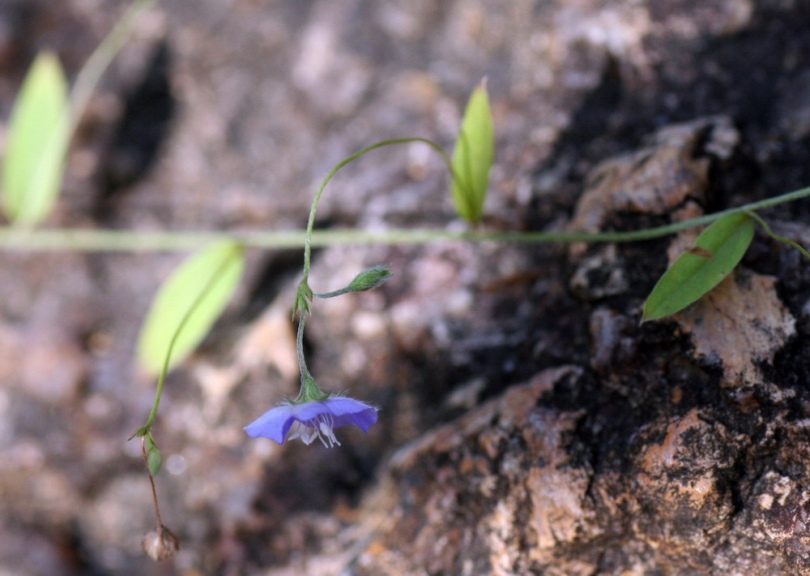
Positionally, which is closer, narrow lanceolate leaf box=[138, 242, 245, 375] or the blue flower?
the blue flower

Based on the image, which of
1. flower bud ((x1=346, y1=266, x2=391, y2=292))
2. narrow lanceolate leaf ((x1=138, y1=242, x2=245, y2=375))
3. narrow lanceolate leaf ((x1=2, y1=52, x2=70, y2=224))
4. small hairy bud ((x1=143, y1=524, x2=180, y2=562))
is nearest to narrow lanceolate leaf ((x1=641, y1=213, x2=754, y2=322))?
flower bud ((x1=346, y1=266, x2=391, y2=292))

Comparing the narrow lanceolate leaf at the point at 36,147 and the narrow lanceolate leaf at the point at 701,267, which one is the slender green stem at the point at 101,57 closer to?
the narrow lanceolate leaf at the point at 36,147

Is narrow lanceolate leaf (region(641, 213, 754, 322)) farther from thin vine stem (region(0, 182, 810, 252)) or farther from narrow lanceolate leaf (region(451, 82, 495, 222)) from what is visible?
narrow lanceolate leaf (region(451, 82, 495, 222))

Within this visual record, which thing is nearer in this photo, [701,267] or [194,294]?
[701,267]

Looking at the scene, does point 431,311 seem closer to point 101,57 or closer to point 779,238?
point 779,238

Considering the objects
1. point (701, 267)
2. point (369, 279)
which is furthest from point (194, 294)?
point (701, 267)

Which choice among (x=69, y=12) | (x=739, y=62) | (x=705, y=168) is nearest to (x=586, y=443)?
(x=705, y=168)
